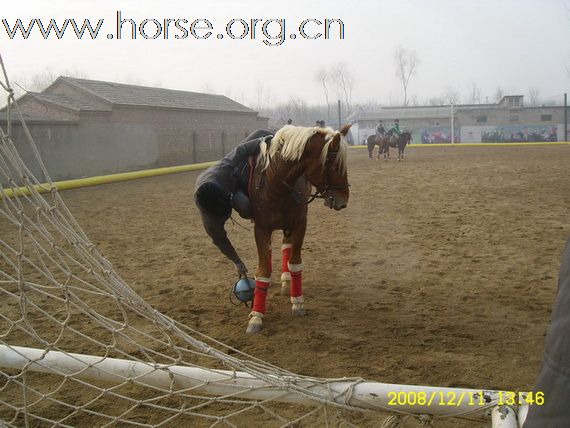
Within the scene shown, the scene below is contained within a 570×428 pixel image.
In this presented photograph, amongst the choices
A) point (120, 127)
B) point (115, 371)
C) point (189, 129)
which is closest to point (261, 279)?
point (115, 371)

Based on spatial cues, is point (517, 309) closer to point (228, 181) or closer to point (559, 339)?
point (228, 181)

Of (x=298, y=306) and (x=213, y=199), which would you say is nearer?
(x=213, y=199)

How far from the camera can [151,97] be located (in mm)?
24766

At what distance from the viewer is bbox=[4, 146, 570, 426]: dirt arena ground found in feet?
10.1

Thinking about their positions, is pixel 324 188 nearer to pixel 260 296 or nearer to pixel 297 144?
pixel 297 144

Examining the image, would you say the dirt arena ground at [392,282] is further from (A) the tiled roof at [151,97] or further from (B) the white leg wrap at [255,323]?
(A) the tiled roof at [151,97]

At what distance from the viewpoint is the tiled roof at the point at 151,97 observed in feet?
71.9

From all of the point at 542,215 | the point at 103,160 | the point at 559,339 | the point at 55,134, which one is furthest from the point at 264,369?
the point at 103,160

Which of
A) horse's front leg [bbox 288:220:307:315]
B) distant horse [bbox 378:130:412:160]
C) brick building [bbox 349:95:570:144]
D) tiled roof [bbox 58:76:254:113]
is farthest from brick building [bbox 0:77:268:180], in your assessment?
brick building [bbox 349:95:570:144]

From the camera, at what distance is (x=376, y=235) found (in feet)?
22.6

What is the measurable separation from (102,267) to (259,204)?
6.17 feet

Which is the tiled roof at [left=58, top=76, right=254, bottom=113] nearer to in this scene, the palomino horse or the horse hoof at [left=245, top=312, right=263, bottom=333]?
the palomino horse

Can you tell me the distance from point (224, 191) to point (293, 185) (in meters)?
0.58

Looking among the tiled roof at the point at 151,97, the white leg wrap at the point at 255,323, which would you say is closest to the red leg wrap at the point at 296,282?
the white leg wrap at the point at 255,323
